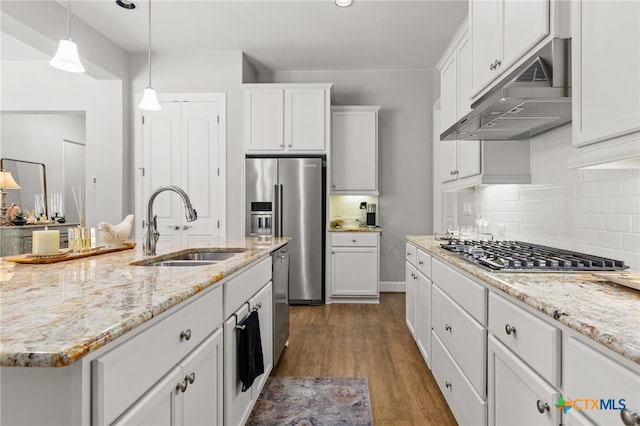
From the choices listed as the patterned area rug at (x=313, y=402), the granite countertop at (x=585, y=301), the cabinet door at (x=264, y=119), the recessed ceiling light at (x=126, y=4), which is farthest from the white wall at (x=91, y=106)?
the granite countertop at (x=585, y=301)

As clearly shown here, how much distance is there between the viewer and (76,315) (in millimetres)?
831

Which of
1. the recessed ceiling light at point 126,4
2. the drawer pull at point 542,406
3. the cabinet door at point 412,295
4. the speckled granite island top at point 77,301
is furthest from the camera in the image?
the recessed ceiling light at point 126,4

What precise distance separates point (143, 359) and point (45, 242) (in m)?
1.07

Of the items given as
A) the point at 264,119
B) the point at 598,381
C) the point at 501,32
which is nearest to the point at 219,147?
the point at 264,119

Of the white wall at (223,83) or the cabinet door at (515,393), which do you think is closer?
the cabinet door at (515,393)

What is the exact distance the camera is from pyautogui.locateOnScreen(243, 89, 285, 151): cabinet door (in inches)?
176

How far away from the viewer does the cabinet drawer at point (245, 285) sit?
61.1 inches

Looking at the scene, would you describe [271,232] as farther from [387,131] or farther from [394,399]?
[394,399]

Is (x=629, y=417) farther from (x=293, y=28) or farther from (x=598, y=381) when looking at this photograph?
(x=293, y=28)

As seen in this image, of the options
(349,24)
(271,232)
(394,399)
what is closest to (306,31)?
(349,24)

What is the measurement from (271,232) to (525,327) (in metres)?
3.52

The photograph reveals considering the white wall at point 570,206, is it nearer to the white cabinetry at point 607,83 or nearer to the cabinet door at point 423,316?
the white cabinetry at point 607,83

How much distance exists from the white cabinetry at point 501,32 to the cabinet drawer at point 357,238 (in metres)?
2.46

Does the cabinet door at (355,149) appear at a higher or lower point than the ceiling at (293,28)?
lower
